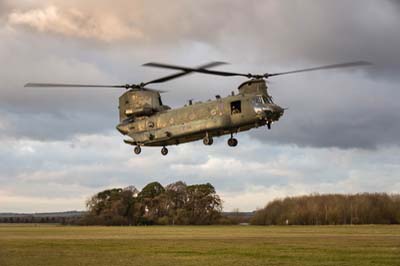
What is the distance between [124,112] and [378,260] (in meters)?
26.1

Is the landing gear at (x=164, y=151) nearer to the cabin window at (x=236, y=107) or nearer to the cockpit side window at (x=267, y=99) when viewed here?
the cabin window at (x=236, y=107)

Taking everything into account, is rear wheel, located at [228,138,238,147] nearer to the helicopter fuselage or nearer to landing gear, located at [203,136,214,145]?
the helicopter fuselage

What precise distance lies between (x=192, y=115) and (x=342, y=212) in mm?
134522

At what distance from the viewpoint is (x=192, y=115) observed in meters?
57.8

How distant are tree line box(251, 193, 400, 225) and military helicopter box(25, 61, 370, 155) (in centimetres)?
12520

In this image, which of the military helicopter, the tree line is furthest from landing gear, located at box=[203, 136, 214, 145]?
the tree line

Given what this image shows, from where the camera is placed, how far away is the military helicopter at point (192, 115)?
54688 mm

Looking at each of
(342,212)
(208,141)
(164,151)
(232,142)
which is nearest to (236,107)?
(232,142)

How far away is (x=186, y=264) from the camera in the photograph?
47250 mm

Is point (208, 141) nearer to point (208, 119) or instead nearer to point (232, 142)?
point (208, 119)

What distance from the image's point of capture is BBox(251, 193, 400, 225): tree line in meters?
183

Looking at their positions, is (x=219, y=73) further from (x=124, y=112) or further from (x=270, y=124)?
(x=124, y=112)

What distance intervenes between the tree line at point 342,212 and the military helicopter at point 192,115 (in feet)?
411

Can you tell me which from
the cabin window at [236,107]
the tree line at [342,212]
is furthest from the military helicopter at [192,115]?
the tree line at [342,212]
